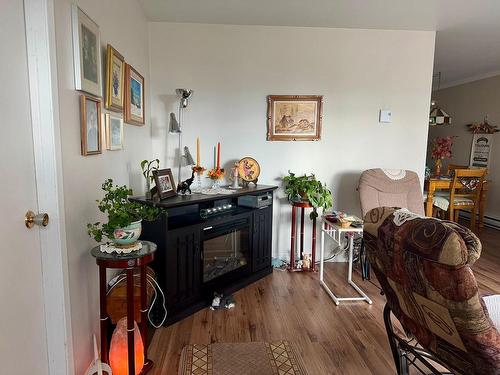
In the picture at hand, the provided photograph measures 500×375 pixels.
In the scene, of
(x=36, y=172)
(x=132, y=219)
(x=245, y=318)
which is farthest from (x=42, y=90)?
(x=245, y=318)

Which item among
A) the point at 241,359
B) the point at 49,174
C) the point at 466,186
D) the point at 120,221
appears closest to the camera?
the point at 49,174

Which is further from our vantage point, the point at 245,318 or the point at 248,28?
the point at 248,28

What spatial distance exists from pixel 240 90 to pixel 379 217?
231 cm

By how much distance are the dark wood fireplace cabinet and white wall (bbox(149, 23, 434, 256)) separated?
0.55 meters

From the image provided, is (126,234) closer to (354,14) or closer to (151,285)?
(151,285)

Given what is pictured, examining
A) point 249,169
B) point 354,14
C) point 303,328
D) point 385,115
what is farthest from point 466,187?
point 303,328

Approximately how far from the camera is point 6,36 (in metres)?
1.15

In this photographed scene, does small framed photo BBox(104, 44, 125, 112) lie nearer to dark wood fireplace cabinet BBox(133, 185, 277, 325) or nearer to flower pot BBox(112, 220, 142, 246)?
dark wood fireplace cabinet BBox(133, 185, 277, 325)

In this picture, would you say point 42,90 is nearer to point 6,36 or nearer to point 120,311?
point 6,36

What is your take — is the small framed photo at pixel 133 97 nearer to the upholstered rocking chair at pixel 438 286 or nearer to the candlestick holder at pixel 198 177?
the candlestick holder at pixel 198 177

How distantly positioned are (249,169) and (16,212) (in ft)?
7.27

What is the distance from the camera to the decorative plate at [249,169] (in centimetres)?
321

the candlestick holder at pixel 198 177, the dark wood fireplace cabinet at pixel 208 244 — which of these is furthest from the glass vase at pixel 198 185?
the dark wood fireplace cabinet at pixel 208 244

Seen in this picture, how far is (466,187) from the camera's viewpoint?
4555mm
